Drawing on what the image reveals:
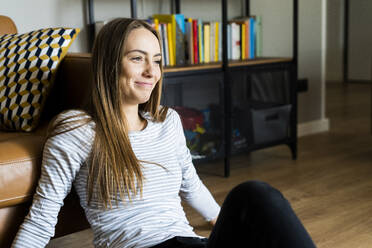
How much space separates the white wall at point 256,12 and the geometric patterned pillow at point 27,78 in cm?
79

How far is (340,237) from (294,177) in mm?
775

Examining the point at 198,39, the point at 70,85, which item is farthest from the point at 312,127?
the point at 70,85

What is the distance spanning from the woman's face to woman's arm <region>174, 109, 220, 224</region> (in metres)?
0.18

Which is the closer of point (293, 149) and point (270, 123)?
point (270, 123)

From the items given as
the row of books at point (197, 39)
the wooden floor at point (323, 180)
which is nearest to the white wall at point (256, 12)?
the row of books at point (197, 39)

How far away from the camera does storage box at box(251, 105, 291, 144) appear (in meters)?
2.72

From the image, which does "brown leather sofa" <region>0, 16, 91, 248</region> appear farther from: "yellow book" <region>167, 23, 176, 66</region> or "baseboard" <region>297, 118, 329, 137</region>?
"baseboard" <region>297, 118, 329, 137</region>

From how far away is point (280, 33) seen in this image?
325 cm

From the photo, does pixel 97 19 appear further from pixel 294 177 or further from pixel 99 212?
pixel 99 212

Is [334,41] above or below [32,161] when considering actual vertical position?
above

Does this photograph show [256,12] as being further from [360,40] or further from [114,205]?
[360,40]

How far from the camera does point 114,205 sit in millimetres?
1137

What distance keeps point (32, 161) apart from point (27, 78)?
395 mm

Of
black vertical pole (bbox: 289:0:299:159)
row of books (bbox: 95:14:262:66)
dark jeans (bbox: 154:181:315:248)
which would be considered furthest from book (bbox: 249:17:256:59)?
dark jeans (bbox: 154:181:315:248)
